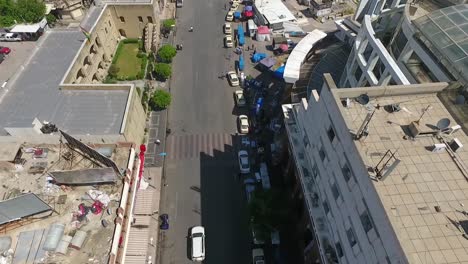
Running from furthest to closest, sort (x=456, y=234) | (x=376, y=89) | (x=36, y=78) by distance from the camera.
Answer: (x=36, y=78) < (x=376, y=89) < (x=456, y=234)

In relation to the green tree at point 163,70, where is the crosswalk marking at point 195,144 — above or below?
below

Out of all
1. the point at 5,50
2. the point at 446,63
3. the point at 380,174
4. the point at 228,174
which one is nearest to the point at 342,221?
the point at 380,174

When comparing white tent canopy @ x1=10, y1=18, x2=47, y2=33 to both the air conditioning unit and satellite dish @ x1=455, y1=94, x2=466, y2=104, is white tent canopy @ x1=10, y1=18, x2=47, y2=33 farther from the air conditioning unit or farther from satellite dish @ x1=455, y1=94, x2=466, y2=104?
the air conditioning unit

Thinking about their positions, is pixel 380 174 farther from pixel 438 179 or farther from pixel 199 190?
pixel 199 190

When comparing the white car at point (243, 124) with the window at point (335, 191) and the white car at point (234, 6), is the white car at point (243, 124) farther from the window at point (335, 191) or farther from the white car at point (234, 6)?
the white car at point (234, 6)

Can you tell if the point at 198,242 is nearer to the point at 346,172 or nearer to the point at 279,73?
the point at 346,172

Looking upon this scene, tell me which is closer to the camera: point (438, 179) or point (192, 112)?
point (438, 179)

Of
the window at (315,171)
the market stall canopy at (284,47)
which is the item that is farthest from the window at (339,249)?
the market stall canopy at (284,47)

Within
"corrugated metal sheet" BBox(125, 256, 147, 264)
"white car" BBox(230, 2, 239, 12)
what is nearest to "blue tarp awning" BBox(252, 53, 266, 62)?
"white car" BBox(230, 2, 239, 12)
